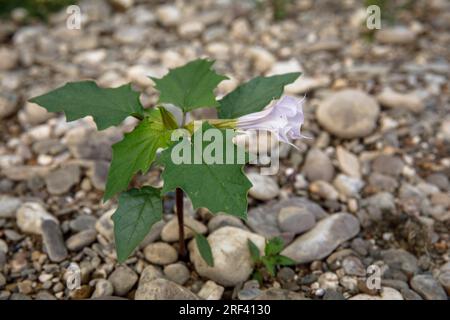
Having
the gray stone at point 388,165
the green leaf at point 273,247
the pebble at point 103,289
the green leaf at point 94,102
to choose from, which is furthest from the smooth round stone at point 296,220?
the green leaf at point 94,102

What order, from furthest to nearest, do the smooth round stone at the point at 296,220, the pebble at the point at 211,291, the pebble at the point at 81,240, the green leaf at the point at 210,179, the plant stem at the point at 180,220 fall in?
the smooth round stone at the point at 296,220 < the pebble at the point at 81,240 < the pebble at the point at 211,291 < the plant stem at the point at 180,220 < the green leaf at the point at 210,179

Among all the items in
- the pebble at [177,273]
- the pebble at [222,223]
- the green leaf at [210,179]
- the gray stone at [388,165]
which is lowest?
the pebble at [177,273]

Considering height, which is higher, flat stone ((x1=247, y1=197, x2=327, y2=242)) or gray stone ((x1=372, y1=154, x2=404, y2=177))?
gray stone ((x1=372, y1=154, x2=404, y2=177))

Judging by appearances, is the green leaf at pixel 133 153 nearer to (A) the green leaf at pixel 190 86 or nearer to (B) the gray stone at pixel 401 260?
(A) the green leaf at pixel 190 86

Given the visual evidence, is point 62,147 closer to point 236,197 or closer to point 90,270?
point 90,270

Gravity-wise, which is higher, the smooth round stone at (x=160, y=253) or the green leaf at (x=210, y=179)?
the green leaf at (x=210, y=179)

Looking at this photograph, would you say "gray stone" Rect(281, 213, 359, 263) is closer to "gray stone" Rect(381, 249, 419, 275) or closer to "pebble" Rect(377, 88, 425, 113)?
"gray stone" Rect(381, 249, 419, 275)

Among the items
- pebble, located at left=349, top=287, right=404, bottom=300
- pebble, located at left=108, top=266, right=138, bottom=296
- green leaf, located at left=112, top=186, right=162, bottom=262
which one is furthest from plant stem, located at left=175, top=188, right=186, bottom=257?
pebble, located at left=349, top=287, right=404, bottom=300

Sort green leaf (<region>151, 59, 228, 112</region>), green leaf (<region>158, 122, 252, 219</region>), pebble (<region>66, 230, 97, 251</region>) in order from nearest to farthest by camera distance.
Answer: green leaf (<region>158, 122, 252, 219</region>), green leaf (<region>151, 59, 228, 112</region>), pebble (<region>66, 230, 97, 251</region>)
